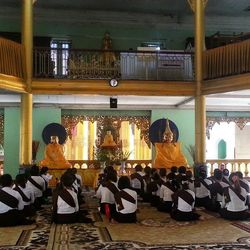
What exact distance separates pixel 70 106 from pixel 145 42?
388cm

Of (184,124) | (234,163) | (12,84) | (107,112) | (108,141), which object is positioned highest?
(12,84)

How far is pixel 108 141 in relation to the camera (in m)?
16.1

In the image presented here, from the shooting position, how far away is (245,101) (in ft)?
51.8

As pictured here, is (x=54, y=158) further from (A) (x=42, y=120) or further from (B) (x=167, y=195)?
(B) (x=167, y=195)

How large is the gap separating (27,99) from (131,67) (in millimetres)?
3326

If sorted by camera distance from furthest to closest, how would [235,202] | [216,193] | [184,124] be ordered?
[184,124]
[216,193]
[235,202]

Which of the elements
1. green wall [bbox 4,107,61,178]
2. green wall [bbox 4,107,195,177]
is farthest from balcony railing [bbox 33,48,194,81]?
green wall [bbox 4,107,61,178]

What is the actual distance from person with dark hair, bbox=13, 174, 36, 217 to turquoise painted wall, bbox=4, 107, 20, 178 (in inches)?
293

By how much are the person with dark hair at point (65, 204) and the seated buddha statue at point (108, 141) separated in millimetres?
7374

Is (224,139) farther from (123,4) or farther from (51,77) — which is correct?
(51,77)

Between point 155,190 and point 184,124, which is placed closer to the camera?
point 155,190

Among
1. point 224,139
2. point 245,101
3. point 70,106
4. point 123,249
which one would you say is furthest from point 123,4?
point 123,249

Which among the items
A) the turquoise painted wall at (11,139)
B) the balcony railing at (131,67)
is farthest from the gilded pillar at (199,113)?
the turquoise painted wall at (11,139)

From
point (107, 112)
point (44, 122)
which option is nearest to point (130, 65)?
point (107, 112)
